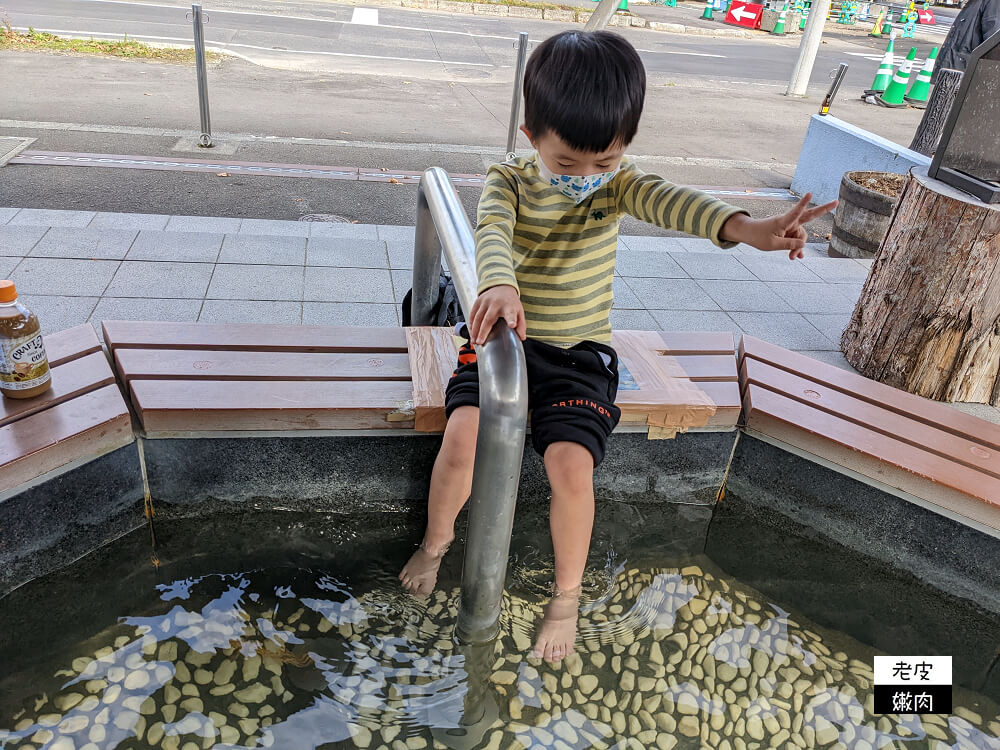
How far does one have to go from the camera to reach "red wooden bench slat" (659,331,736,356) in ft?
9.26

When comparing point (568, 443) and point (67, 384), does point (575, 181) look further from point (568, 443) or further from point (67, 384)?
point (67, 384)

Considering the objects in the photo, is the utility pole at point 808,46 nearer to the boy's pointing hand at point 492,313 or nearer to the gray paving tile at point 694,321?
the gray paving tile at point 694,321

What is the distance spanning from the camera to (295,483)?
240 centimetres

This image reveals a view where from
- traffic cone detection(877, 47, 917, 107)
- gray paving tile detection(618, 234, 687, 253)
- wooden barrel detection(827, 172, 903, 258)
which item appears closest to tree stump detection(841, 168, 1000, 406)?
wooden barrel detection(827, 172, 903, 258)

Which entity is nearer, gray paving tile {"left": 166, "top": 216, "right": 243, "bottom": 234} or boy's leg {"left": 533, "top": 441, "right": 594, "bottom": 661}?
boy's leg {"left": 533, "top": 441, "right": 594, "bottom": 661}

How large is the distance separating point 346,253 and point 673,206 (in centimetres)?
282

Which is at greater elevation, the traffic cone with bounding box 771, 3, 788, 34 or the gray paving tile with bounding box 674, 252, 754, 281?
the traffic cone with bounding box 771, 3, 788, 34

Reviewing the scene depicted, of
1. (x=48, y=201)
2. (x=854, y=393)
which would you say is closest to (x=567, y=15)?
(x=48, y=201)

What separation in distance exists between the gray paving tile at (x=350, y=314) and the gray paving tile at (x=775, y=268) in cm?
240

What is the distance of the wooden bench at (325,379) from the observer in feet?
7.27

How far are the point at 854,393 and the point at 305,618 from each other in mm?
1970

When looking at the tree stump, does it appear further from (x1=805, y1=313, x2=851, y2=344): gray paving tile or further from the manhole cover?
the manhole cover

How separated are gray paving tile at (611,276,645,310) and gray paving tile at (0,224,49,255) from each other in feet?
10.1

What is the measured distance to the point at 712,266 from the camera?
4.87 meters
